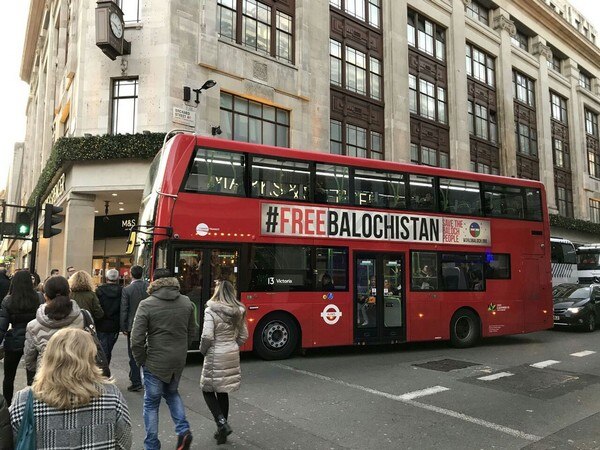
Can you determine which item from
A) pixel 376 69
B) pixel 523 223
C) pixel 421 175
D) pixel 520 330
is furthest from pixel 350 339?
pixel 376 69

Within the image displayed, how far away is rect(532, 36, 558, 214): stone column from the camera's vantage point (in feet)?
124

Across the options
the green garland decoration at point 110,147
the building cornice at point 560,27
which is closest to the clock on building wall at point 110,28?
the green garland decoration at point 110,147

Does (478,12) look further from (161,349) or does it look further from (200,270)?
(161,349)

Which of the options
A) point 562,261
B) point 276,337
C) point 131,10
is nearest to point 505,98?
point 562,261

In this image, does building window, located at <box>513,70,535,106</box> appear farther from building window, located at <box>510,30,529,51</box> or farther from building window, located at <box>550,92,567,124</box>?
building window, located at <box>550,92,567,124</box>

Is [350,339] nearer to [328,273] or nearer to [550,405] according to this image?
[328,273]

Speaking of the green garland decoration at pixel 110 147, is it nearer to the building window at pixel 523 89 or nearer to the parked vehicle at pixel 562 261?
the parked vehicle at pixel 562 261

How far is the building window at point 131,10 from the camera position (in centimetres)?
1902

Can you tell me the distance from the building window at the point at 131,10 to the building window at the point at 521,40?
1152 inches

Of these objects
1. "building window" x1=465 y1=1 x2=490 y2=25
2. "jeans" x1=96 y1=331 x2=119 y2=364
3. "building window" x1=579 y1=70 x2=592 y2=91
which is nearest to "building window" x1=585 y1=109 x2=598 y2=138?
"building window" x1=579 y1=70 x2=592 y2=91

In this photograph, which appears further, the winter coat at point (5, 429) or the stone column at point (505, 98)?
the stone column at point (505, 98)

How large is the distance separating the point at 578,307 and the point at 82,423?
16.6m

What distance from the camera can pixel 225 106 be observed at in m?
19.9

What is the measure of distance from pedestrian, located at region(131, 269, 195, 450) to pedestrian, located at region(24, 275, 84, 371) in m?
0.60
